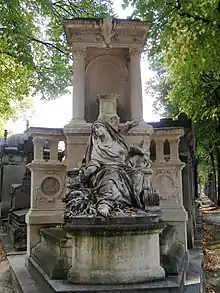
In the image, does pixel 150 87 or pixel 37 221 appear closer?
pixel 37 221

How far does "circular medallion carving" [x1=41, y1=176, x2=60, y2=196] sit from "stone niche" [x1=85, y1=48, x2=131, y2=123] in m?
1.80

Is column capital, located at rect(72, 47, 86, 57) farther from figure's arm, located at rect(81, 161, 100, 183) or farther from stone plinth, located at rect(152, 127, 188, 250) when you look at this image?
figure's arm, located at rect(81, 161, 100, 183)

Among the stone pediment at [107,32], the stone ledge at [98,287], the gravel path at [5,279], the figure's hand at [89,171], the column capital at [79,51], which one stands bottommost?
the gravel path at [5,279]

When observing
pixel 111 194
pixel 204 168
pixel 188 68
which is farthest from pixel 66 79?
pixel 204 168

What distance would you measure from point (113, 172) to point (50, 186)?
7.24 feet

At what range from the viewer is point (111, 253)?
15.0 ft

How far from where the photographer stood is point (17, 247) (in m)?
9.12

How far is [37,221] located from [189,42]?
5455 mm

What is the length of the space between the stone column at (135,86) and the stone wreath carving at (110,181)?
1411 millimetres

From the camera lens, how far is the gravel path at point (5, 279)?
5.96 meters

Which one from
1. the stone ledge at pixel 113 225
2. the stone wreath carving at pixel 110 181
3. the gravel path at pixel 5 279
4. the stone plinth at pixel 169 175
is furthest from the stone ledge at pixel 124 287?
the stone plinth at pixel 169 175

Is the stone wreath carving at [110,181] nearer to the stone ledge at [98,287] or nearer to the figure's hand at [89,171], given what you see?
the figure's hand at [89,171]

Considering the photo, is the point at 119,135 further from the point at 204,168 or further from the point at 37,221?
the point at 204,168

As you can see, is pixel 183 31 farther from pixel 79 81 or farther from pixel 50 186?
pixel 50 186
